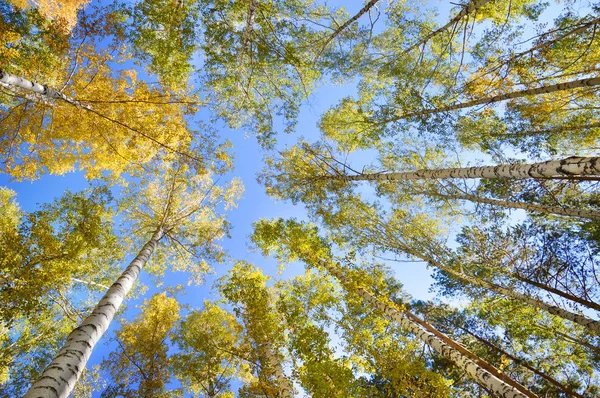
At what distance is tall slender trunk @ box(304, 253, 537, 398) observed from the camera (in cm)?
455

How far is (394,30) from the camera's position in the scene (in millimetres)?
11539

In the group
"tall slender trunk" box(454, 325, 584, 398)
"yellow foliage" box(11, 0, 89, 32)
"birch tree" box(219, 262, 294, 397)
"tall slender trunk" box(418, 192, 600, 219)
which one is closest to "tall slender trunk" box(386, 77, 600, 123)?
"tall slender trunk" box(418, 192, 600, 219)

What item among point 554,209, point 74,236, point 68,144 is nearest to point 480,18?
point 554,209

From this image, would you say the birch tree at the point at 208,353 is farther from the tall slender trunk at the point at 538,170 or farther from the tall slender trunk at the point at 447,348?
the tall slender trunk at the point at 538,170

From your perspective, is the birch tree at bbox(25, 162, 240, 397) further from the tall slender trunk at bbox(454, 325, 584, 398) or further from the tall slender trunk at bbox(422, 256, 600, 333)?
the tall slender trunk at bbox(454, 325, 584, 398)

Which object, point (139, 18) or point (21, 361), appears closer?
point (139, 18)

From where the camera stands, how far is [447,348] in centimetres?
546

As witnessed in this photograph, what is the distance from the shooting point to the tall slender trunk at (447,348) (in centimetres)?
455

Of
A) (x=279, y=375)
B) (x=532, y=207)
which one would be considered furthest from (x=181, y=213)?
(x=532, y=207)

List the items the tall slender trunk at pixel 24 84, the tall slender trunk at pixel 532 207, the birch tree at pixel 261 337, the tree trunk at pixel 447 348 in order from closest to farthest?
the tree trunk at pixel 447 348
the tall slender trunk at pixel 24 84
the birch tree at pixel 261 337
the tall slender trunk at pixel 532 207

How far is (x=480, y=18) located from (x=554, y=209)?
683 cm

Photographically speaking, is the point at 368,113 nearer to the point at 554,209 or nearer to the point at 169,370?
the point at 554,209

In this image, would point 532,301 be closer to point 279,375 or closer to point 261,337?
point 279,375

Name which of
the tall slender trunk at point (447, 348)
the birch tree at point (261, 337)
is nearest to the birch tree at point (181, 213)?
the birch tree at point (261, 337)
